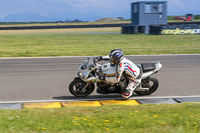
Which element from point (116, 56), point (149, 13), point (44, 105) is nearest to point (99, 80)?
point (116, 56)

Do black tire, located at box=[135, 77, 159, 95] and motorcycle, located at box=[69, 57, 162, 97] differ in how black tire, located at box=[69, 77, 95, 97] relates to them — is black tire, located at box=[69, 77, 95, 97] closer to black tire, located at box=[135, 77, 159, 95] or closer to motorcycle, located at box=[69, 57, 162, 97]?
motorcycle, located at box=[69, 57, 162, 97]

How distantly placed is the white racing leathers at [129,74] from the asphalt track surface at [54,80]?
721mm

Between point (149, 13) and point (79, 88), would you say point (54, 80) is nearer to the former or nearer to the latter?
point (79, 88)

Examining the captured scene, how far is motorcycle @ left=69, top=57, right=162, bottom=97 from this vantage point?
27.5ft

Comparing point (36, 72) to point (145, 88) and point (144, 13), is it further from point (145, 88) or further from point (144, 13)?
point (144, 13)

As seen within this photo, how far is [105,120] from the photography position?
20.1 feet

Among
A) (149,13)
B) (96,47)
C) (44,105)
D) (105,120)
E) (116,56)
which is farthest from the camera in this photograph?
(149,13)

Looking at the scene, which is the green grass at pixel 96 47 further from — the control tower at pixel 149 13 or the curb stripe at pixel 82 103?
the curb stripe at pixel 82 103

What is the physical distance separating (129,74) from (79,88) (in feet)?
4.27

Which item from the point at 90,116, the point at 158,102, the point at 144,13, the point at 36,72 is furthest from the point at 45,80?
the point at 144,13

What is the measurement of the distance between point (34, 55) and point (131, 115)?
14.1 metres

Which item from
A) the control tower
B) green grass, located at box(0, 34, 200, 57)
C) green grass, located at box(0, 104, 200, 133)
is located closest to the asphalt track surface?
green grass, located at box(0, 104, 200, 133)

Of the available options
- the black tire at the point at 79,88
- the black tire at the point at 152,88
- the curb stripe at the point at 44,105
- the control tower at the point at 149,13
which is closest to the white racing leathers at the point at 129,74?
the black tire at the point at 152,88

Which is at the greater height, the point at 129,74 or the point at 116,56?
the point at 116,56
